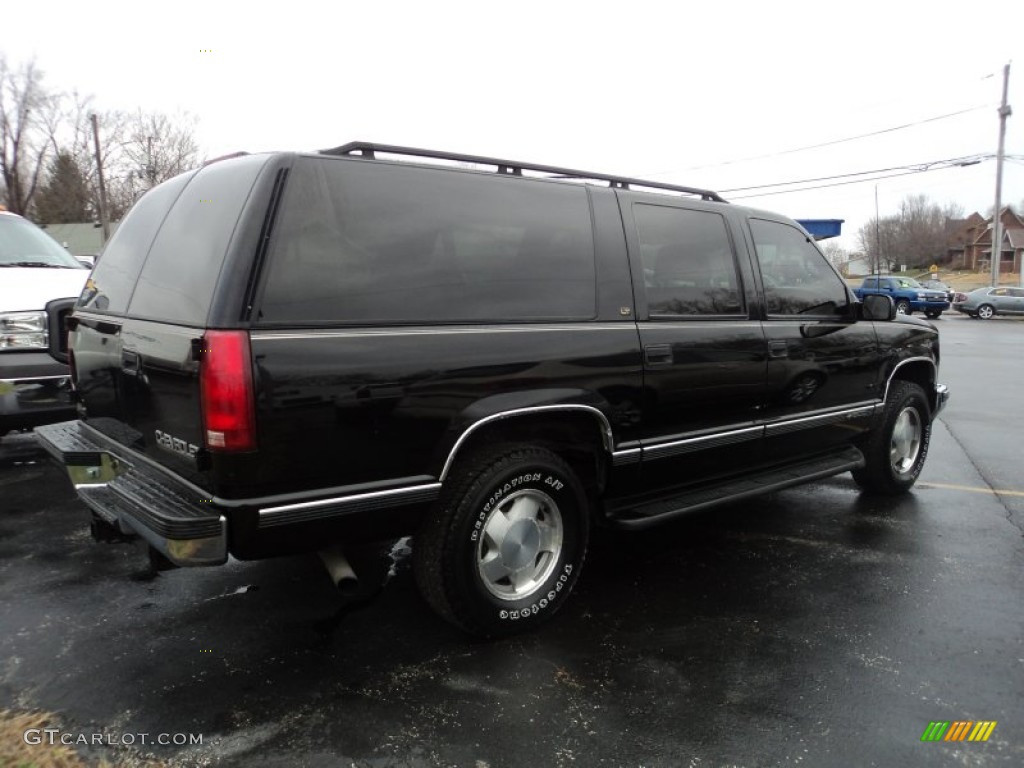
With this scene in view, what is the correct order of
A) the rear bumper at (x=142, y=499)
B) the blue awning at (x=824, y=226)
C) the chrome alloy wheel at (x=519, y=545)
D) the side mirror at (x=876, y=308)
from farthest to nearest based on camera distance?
the blue awning at (x=824, y=226), the side mirror at (x=876, y=308), the chrome alloy wheel at (x=519, y=545), the rear bumper at (x=142, y=499)

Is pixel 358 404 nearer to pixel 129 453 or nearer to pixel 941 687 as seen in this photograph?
pixel 129 453

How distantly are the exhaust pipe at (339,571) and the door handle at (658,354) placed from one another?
5.37 feet

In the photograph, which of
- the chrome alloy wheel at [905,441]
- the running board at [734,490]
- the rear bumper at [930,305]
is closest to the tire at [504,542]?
the running board at [734,490]

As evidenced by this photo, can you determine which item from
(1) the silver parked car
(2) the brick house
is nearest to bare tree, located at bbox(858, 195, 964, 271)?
(2) the brick house

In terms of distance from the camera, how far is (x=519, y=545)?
3.17 meters

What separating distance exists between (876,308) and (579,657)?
316 centimetres

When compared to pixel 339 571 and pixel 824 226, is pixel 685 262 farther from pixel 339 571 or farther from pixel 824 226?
pixel 824 226

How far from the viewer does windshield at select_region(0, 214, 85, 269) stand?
5883 mm

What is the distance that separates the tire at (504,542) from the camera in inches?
115

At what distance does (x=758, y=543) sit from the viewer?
4.39 m

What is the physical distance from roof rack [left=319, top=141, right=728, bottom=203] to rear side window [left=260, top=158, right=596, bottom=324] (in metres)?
0.08

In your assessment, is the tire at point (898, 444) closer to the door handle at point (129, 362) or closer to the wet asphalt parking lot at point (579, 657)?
the wet asphalt parking lot at point (579, 657)

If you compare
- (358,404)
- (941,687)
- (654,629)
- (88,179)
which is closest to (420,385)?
(358,404)

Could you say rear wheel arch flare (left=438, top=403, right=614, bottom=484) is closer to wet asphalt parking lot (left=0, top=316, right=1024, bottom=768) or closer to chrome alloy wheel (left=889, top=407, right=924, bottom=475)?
wet asphalt parking lot (left=0, top=316, right=1024, bottom=768)
